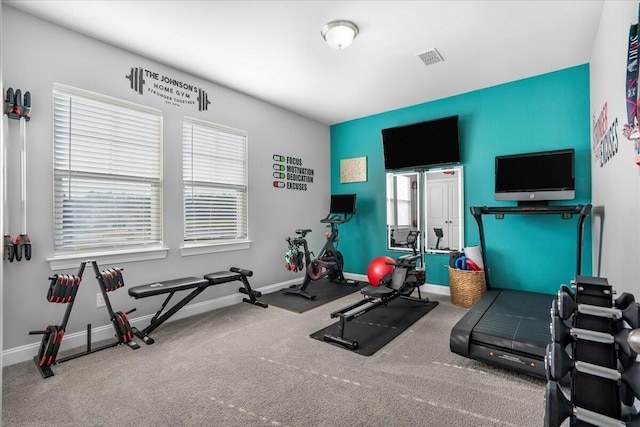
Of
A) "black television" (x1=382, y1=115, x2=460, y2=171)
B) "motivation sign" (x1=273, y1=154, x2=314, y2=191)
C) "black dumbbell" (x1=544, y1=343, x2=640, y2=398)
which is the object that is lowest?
"black dumbbell" (x1=544, y1=343, x2=640, y2=398)

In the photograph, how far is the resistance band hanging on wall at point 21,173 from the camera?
2404 mm

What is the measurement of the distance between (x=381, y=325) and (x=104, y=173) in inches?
125

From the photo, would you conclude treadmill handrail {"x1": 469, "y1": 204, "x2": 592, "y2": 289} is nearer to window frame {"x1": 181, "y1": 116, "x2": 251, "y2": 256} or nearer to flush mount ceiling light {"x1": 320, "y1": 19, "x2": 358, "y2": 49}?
flush mount ceiling light {"x1": 320, "y1": 19, "x2": 358, "y2": 49}

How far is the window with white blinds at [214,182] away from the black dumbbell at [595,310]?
3.48 meters

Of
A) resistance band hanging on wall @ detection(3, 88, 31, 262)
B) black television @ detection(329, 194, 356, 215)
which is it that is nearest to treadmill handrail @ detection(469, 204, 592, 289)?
black television @ detection(329, 194, 356, 215)

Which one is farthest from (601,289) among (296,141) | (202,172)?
(296,141)

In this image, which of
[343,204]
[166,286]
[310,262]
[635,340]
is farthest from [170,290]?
[635,340]

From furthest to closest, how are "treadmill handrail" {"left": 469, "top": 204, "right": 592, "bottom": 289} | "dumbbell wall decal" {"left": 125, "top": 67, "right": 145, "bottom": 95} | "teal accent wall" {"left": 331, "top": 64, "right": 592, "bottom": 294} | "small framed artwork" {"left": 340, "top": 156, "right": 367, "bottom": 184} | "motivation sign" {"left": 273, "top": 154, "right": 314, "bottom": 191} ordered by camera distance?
"small framed artwork" {"left": 340, "top": 156, "right": 367, "bottom": 184} → "motivation sign" {"left": 273, "top": 154, "right": 314, "bottom": 191} → "teal accent wall" {"left": 331, "top": 64, "right": 592, "bottom": 294} → "dumbbell wall decal" {"left": 125, "top": 67, "right": 145, "bottom": 95} → "treadmill handrail" {"left": 469, "top": 204, "right": 592, "bottom": 289}

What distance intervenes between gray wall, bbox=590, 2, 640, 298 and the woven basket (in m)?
1.10

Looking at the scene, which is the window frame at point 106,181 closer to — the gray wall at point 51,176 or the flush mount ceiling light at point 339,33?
the gray wall at point 51,176

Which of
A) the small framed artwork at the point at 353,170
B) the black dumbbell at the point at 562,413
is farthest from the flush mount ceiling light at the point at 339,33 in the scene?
the black dumbbell at the point at 562,413

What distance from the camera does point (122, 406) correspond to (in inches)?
76.9

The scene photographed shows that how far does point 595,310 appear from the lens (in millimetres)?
1198

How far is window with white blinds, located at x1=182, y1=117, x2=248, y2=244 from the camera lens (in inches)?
146
